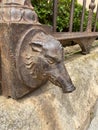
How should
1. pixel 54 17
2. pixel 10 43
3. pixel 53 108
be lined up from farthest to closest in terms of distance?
pixel 54 17 → pixel 53 108 → pixel 10 43

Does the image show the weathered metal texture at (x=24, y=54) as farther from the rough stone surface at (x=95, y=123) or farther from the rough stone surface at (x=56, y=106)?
the rough stone surface at (x=95, y=123)

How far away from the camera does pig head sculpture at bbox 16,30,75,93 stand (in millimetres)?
782

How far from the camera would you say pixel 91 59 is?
159cm

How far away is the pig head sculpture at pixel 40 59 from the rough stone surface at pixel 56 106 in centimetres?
10

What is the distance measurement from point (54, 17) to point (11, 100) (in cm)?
53

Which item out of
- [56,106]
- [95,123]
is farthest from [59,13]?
[56,106]

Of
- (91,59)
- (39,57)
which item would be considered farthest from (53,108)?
(91,59)

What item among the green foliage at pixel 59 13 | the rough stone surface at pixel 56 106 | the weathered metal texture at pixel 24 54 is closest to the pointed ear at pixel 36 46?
the weathered metal texture at pixel 24 54

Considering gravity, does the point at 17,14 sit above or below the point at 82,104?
above

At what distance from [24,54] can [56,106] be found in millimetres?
301

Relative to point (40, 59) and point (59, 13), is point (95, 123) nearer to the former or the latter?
point (40, 59)

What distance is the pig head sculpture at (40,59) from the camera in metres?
0.78

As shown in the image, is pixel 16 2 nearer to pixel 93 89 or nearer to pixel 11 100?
pixel 11 100

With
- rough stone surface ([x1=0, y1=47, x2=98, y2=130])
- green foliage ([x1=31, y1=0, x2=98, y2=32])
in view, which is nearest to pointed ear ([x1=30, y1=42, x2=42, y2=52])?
rough stone surface ([x1=0, y1=47, x2=98, y2=130])
